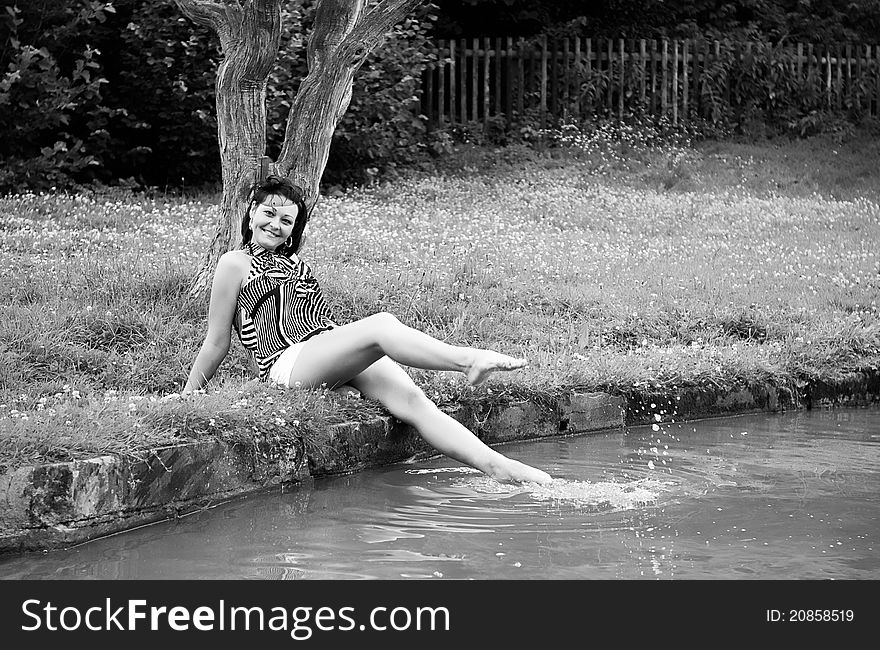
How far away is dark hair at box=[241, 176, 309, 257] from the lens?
543cm

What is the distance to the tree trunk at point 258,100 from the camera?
23.7ft

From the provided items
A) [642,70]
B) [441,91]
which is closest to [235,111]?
[441,91]

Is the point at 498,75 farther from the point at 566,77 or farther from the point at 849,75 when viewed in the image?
the point at 849,75

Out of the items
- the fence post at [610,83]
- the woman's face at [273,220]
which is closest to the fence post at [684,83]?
the fence post at [610,83]

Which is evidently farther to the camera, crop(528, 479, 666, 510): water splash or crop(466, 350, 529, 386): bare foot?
crop(528, 479, 666, 510): water splash

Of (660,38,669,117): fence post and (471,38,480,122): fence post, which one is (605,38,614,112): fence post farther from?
(471,38,480,122): fence post

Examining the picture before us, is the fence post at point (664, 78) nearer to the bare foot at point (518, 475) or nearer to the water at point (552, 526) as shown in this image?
the water at point (552, 526)

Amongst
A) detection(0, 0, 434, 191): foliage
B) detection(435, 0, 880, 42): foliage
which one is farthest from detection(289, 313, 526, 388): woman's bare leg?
detection(435, 0, 880, 42): foliage

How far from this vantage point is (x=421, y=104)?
1730 cm

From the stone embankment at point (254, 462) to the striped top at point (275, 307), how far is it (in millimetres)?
516

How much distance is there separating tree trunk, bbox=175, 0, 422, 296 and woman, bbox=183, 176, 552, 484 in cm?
177

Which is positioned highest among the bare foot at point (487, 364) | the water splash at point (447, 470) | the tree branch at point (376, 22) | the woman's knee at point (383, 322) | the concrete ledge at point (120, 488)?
the tree branch at point (376, 22)
